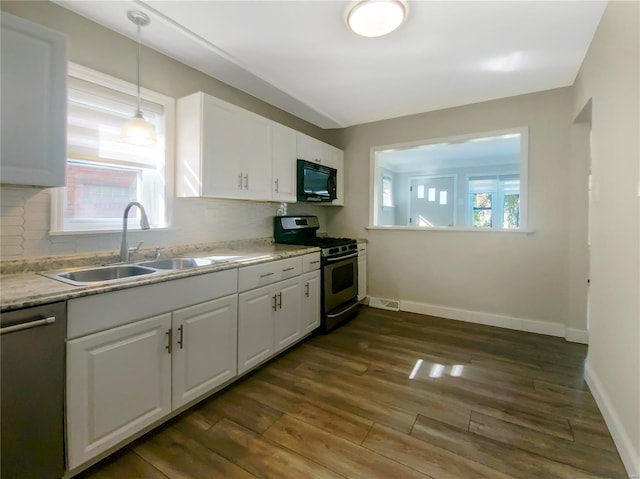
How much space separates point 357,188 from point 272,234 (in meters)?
1.42

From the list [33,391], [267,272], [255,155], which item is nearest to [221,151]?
[255,155]

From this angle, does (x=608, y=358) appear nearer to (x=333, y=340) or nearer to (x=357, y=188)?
(x=333, y=340)

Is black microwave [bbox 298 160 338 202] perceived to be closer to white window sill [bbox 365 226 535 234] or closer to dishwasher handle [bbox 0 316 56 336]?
white window sill [bbox 365 226 535 234]

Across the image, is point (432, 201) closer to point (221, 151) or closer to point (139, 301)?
point (221, 151)

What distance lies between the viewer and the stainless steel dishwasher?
1.14 m

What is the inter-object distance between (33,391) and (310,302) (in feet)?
6.58

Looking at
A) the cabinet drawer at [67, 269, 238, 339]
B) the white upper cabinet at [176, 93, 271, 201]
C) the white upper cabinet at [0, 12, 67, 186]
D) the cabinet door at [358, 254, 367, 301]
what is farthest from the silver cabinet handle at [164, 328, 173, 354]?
the cabinet door at [358, 254, 367, 301]

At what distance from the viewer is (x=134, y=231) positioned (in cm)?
218

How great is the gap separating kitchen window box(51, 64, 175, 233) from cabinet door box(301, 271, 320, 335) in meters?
1.33

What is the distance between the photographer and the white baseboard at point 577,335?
289 cm

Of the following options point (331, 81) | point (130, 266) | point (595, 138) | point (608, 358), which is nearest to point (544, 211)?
point (595, 138)

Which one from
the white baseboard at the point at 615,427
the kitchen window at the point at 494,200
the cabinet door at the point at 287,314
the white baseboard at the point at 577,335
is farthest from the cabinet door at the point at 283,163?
the kitchen window at the point at 494,200

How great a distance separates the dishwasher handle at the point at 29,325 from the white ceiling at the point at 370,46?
1844 millimetres

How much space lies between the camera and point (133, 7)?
1.87m
